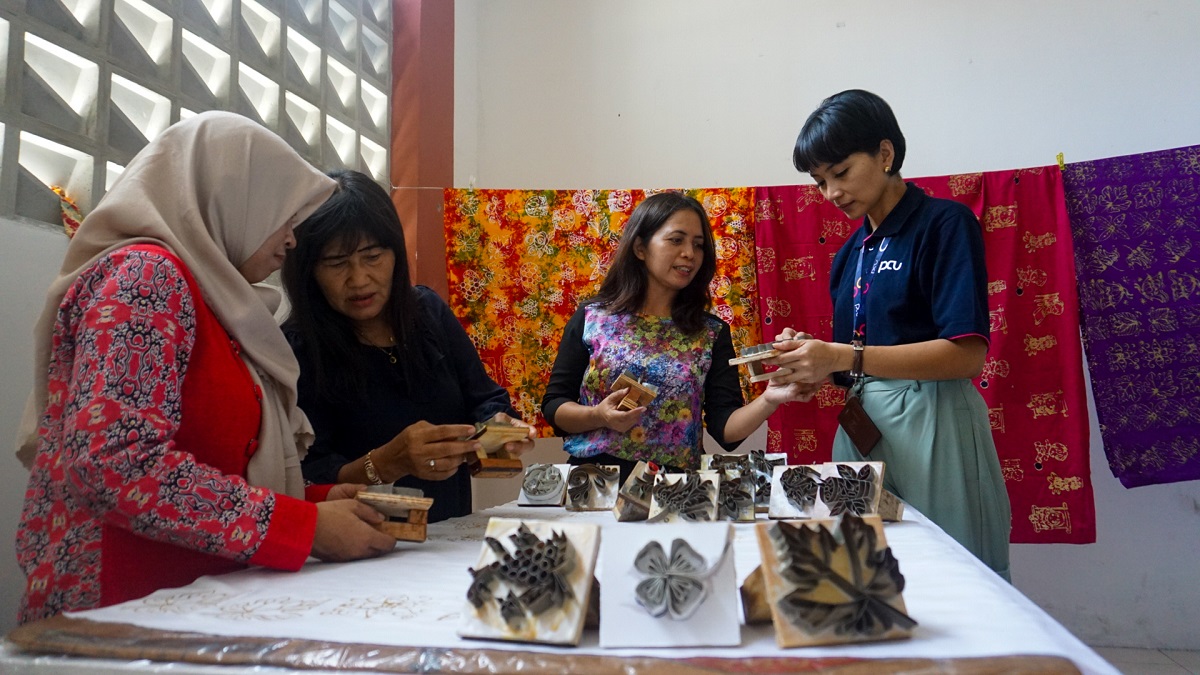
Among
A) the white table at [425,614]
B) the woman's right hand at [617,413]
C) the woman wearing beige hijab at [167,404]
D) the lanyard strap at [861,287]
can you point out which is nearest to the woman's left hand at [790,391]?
the lanyard strap at [861,287]

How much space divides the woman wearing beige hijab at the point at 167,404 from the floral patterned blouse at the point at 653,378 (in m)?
0.97

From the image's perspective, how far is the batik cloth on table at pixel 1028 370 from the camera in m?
2.91

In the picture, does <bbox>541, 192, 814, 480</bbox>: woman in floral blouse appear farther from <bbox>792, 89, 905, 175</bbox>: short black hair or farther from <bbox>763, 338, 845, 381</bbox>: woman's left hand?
<bbox>792, 89, 905, 175</bbox>: short black hair

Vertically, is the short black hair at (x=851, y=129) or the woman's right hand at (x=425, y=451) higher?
the short black hair at (x=851, y=129)

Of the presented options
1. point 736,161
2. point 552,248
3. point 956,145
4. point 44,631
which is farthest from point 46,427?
point 956,145

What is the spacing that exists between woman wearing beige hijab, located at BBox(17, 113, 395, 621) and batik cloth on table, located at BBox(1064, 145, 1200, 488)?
275cm

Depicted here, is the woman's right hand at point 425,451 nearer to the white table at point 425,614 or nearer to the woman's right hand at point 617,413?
the white table at point 425,614

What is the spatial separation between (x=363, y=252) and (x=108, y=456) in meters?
0.89

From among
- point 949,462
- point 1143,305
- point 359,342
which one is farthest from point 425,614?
point 1143,305

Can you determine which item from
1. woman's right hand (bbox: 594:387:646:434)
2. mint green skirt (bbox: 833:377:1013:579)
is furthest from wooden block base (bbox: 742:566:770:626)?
woman's right hand (bbox: 594:387:646:434)

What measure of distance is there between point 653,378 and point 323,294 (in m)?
0.88

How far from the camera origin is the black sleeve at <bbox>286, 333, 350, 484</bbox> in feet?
5.48

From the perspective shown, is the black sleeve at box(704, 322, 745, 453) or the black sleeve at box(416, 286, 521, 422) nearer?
the black sleeve at box(416, 286, 521, 422)

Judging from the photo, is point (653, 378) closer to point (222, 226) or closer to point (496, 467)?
point (496, 467)
